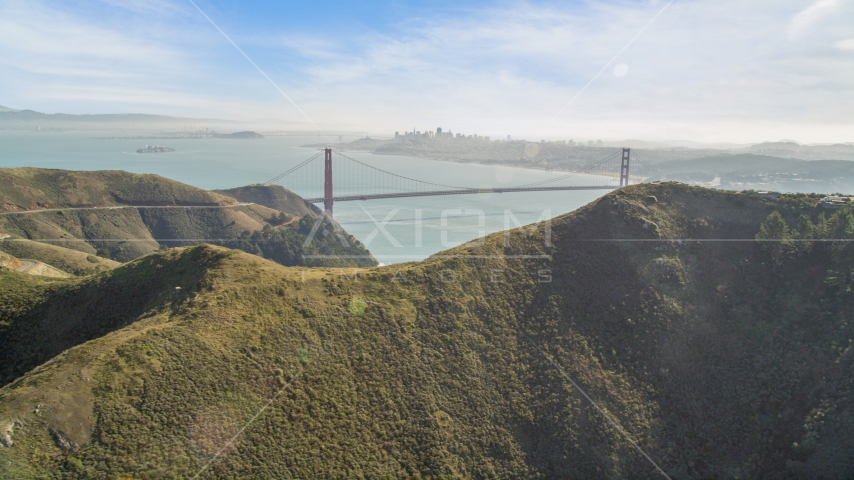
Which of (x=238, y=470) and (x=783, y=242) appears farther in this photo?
(x=783, y=242)

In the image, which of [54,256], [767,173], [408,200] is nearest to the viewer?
[54,256]

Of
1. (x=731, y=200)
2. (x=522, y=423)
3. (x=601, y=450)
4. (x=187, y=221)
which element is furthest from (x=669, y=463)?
(x=187, y=221)

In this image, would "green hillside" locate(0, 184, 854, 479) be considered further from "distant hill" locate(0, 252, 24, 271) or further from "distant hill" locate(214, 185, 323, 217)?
"distant hill" locate(214, 185, 323, 217)

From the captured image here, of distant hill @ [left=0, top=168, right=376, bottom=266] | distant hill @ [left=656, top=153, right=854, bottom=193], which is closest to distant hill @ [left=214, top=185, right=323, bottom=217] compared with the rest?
distant hill @ [left=0, top=168, right=376, bottom=266]

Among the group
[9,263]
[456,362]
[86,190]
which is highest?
[86,190]

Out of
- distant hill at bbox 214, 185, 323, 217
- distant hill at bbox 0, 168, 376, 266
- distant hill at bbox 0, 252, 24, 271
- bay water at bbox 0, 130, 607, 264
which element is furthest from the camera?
distant hill at bbox 214, 185, 323, 217

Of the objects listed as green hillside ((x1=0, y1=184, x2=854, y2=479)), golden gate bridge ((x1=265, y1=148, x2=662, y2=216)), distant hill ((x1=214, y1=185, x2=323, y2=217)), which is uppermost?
golden gate bridge ((x1=265, y1=148, x2=662, y2=216))

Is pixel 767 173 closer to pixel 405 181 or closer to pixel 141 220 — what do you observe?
pixel 405 181

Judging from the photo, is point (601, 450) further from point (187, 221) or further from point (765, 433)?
point (187, 221)

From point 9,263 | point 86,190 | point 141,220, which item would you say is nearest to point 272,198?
point 141,220
